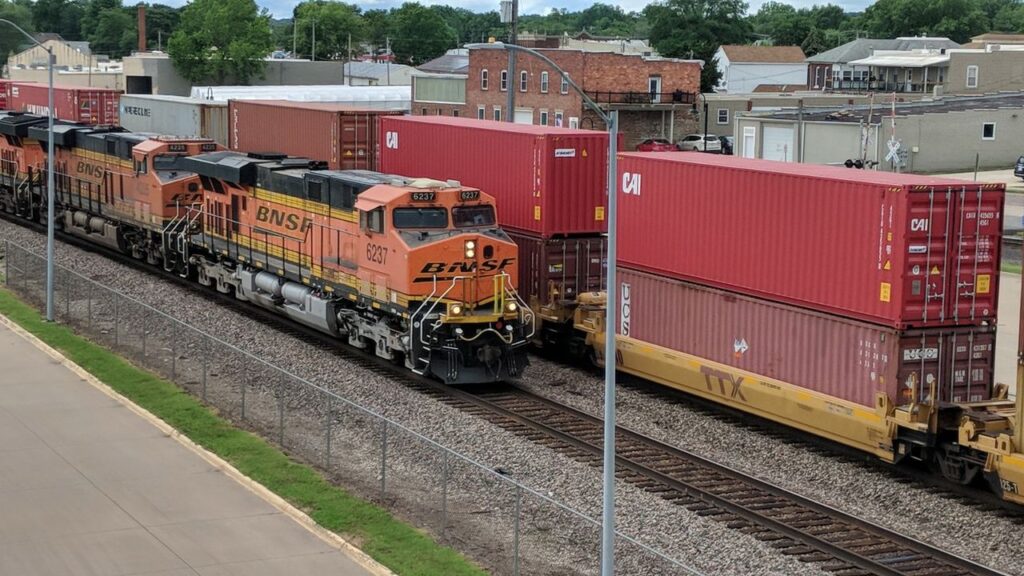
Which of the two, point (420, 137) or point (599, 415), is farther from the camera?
point (420, 137)

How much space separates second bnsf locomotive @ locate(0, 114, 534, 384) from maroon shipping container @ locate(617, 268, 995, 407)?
3200 mm

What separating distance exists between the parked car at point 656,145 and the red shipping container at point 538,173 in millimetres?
44819

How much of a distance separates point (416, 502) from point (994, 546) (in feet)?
25.0

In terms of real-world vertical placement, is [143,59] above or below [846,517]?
above

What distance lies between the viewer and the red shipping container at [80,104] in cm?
5584

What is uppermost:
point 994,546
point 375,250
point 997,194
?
point 997,194

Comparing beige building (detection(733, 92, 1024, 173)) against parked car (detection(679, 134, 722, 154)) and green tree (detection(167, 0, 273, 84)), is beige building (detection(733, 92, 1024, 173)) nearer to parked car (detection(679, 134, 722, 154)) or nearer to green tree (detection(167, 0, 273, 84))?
parked car (detection(679, 134, 722, 154))

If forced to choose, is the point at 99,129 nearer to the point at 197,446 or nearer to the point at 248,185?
the point at 248,185

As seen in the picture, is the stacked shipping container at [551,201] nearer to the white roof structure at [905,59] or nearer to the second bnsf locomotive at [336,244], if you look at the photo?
the second bnsf locomotive at [336,244]

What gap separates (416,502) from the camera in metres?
18.1

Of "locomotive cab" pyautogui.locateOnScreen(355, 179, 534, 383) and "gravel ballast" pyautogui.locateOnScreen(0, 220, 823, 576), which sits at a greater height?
"locomotive cab" pyautogui.locateOnScreen(355, 179, 534, 383)

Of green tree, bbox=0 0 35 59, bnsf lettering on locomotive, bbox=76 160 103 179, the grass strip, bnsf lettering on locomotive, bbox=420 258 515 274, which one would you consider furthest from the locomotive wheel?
green tree, bbox=0 0 35 59

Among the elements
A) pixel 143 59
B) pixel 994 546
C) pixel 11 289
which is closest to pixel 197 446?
pixel 994 546

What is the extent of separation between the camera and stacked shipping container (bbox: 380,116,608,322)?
2591cm
